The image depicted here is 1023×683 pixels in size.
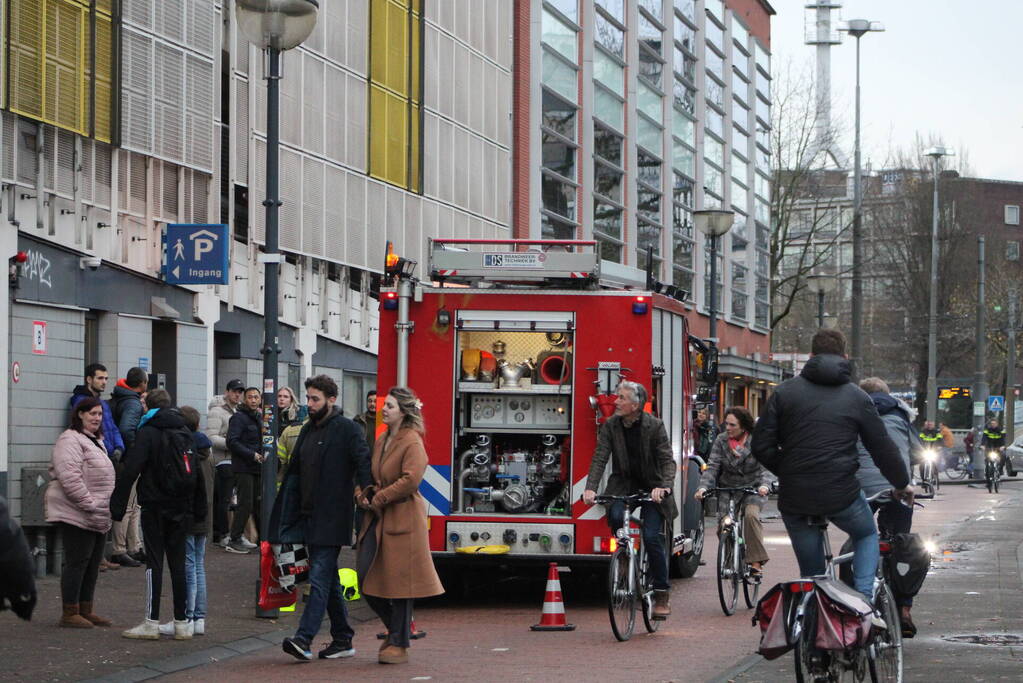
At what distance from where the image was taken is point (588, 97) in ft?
145

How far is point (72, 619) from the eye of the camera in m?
12.5

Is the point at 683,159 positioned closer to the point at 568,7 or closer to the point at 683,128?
the point at 683,128

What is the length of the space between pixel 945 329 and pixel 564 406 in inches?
2240

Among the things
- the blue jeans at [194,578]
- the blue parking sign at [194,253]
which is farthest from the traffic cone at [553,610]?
the blue parking sign at [194,253]

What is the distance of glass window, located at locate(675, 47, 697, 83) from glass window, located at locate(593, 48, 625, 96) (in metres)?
5.12

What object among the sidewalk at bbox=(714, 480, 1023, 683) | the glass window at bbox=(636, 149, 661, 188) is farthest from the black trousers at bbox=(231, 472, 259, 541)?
the glass window at bbox=(636, 149, 661, 188)

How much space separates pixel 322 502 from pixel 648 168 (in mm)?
39411

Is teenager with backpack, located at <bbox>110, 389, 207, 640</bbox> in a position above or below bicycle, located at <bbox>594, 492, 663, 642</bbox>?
above

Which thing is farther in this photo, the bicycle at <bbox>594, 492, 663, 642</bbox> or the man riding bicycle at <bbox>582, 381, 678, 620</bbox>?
the man riding bicycle at <bbox>582, 381, 678, 620</bbox>

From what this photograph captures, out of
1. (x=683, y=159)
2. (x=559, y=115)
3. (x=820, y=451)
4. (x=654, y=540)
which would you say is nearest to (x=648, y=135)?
(x=683, y=159)

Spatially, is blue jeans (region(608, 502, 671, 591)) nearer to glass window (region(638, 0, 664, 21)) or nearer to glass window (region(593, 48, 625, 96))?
glass window (region(593, 48, 625, 96))

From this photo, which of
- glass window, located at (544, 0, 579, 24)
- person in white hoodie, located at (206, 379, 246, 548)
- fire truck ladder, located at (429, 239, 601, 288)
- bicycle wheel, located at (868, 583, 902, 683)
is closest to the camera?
bicycle wheel, located at (868, 583, 902, 683)

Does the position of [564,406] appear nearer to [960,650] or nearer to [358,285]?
[960,650]

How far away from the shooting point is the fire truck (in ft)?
47.2
